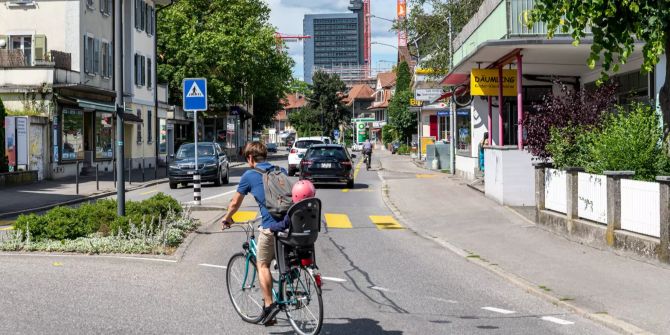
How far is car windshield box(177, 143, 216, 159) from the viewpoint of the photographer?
30123mm

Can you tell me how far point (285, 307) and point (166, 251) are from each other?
5.55m

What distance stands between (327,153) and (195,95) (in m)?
9.94

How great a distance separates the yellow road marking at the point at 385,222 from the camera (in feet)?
57.9

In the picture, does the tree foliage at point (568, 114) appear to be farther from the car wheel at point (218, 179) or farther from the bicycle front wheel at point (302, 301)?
the car wheel at point (218, 179)

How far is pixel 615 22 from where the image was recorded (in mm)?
11828

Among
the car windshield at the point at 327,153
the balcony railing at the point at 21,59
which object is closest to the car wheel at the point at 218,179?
the car windshield at the point at 327,153

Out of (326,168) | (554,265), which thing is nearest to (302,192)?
(554,265)

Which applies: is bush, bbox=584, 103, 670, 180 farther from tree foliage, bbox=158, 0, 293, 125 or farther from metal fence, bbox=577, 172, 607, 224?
tree foliage, bbox=158, 0, 293, 125

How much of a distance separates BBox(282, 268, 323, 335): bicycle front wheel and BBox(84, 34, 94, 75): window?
106ft

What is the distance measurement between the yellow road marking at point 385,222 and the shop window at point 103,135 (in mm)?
23150

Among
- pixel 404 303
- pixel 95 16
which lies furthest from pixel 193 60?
pixel 404 303

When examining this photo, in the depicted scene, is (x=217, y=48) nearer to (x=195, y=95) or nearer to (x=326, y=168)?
(x=326, y=168)

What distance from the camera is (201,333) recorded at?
7.30 meters

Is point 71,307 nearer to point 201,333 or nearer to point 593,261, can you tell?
point 201,333
